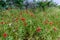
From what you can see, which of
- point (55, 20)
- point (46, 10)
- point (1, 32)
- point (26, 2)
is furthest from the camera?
point (26, 2)

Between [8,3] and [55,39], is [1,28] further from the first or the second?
[8,3]

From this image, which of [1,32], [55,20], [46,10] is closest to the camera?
[1,32]

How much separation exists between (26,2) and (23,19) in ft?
9.90

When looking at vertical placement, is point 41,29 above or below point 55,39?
above

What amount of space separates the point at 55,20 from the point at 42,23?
0.97 meters

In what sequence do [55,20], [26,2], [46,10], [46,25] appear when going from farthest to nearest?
1. [26,2]
2. [46,10]
3. [55,20]
4. [46,25]

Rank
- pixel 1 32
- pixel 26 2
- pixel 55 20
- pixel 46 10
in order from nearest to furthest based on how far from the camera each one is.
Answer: pixel 1 32, pixel 55 20, pixel 46 10, pixel 26 2

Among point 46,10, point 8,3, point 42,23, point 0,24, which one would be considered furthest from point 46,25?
point 8,3

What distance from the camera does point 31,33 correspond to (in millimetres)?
5414

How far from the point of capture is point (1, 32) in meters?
5.15

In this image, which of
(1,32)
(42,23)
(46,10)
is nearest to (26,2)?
(46,10)

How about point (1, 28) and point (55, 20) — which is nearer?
point (1, 28)

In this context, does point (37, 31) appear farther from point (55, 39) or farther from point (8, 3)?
point (8, 3)

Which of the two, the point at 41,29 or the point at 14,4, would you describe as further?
the point at 14,4
